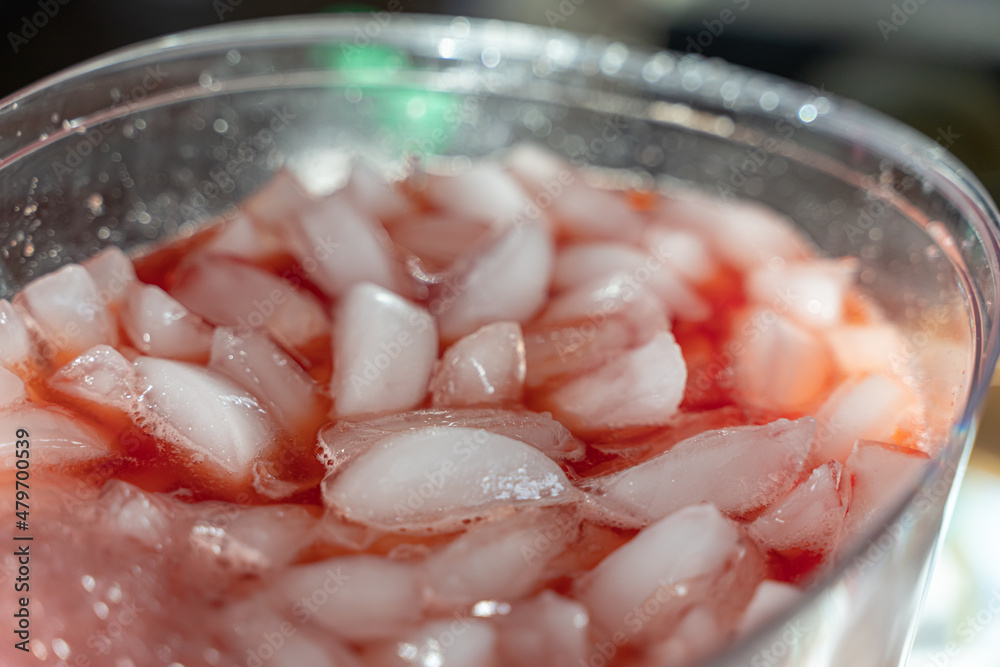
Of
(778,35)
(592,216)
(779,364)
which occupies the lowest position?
(779,364)

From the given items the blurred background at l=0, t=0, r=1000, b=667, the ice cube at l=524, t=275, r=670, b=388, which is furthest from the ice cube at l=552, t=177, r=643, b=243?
the blurred background at l=0, t=0, r=1000, b=667

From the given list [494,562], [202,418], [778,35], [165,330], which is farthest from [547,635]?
[778,35]

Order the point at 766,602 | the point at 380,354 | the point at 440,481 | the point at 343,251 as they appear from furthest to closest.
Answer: the point at 343,251 → the point at 380,354 → the point at 440,481 → the point at 766,602

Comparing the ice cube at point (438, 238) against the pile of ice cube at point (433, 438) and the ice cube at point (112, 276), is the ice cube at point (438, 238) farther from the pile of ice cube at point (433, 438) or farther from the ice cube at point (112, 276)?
the ice cube at point (112, 276)

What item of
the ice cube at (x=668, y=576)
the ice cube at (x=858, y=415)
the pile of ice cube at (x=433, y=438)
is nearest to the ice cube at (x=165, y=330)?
the pile of ice cube at (x=433, y=438)

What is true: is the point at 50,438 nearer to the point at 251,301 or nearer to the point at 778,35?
the point at 251,301

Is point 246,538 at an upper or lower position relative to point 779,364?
lower

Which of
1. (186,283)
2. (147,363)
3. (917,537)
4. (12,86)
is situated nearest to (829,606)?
(917,537)

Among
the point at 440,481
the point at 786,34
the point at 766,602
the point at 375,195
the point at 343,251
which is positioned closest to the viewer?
the point at 766,602

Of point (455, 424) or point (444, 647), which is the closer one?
point (444, 647)
